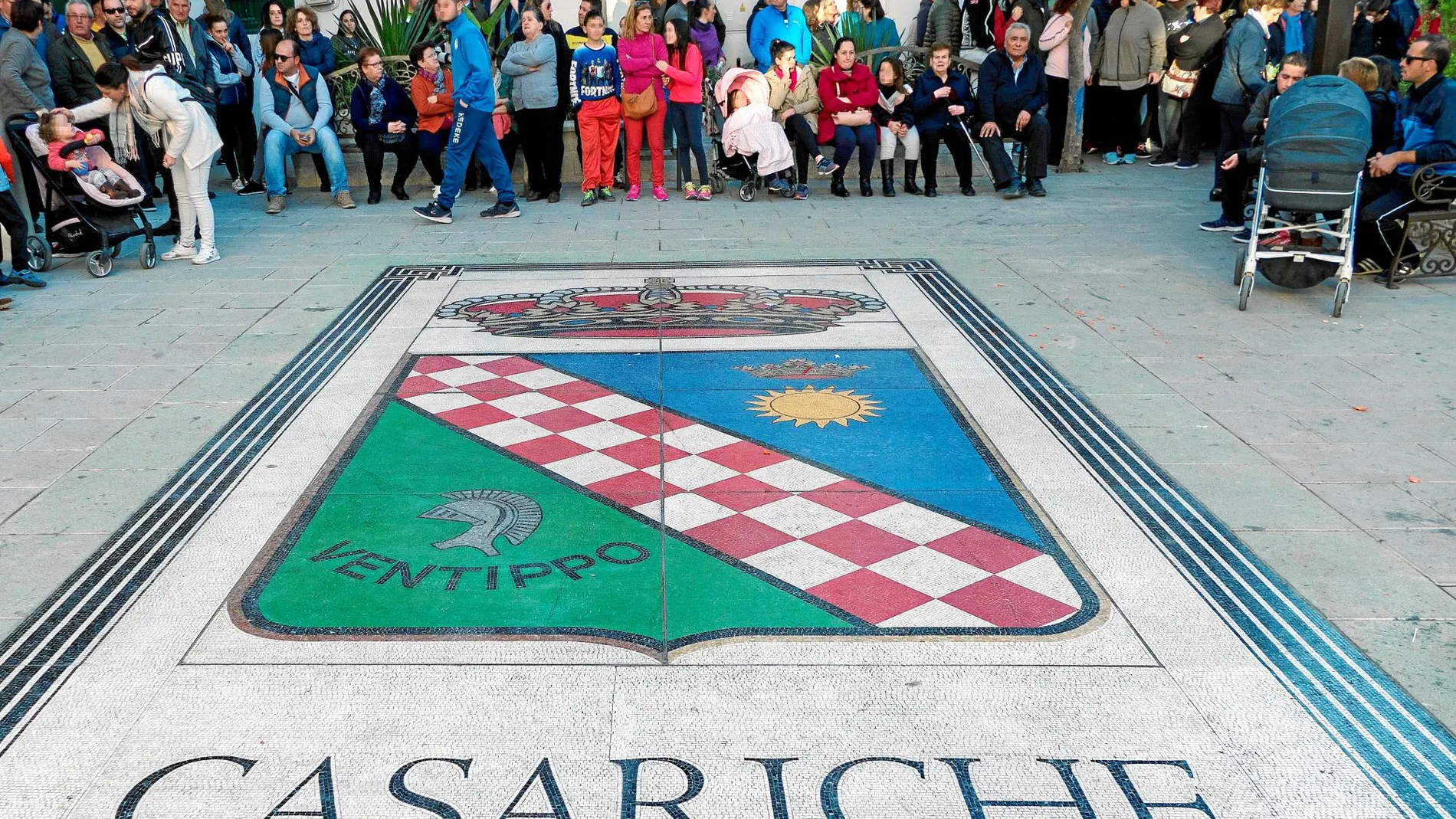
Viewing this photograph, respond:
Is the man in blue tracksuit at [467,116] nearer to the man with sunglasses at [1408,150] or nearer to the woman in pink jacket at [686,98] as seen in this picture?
the woman in pink jacket at [686,98]

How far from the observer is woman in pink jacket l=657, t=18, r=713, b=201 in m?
11.0

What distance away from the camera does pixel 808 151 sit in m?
11.5

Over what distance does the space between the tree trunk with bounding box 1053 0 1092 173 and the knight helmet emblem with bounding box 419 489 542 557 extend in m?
9.60

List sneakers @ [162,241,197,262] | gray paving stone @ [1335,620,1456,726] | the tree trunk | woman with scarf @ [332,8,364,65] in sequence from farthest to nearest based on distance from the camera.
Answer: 1. woman with scarf @ [332,8,364,65]
2. the tree trunk
3. sneakers @ [162,241,197,262]
4. gray paving stone @ [1335,620,1456,726]

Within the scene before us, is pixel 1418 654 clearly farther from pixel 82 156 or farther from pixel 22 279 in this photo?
pixel 82 156

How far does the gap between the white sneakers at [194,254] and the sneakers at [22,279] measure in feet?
3.22

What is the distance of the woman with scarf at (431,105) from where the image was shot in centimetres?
1088

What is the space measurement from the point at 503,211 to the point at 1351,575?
8141 millimetres

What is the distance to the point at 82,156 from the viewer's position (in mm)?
7887

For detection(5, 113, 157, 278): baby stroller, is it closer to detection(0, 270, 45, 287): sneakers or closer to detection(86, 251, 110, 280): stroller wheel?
detection(86, 251, 110, 280): stroller wheel

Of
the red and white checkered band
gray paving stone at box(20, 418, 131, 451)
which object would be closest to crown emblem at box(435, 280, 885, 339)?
the red and white checkered band

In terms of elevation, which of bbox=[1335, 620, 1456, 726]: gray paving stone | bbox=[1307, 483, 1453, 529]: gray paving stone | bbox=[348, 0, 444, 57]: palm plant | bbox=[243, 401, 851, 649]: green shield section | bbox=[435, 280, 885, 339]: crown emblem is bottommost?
bbox=[1335, 620, 1456, 726]: gray paving stone

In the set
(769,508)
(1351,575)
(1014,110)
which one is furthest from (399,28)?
(1351,575)

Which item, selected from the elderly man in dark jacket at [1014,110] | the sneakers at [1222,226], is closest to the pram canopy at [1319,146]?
the sneakers at [1222,226]
